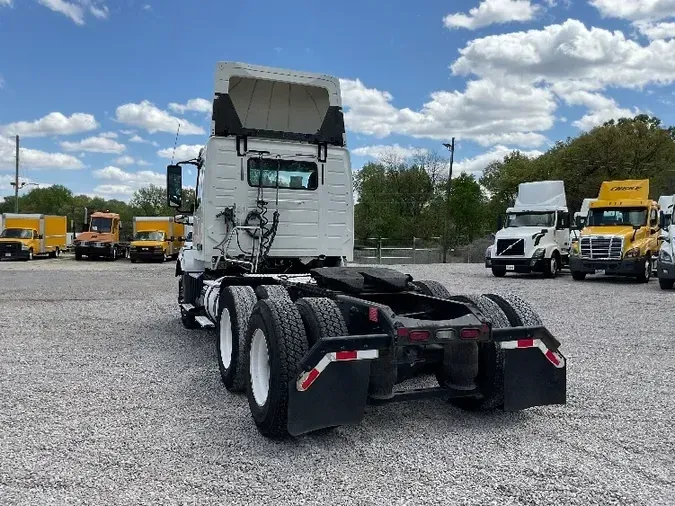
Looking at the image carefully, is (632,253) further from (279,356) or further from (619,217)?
(279,356)

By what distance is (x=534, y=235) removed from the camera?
2169cm

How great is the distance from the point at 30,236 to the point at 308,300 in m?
33.4

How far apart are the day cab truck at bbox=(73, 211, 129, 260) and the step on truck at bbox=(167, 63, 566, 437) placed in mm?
26677

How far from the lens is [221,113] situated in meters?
7.85

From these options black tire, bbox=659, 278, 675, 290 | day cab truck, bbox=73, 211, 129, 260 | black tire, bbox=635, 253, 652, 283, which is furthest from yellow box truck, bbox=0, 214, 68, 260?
black tire, bbox=659, 278, 675, 290

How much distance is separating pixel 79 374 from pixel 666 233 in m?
16.0

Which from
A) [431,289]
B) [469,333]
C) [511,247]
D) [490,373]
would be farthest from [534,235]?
[469,333]

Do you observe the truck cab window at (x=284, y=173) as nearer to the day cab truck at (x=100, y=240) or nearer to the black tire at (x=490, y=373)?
the black tire at (x=490, y=373)

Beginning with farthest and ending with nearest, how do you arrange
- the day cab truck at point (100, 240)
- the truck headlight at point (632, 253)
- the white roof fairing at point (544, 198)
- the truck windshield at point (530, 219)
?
the day cab truck at point (100, 240)
the white roof fairing at point (544, 198)
the truck windshield at point (530, 219)
the truck headlight at point (632, 253)

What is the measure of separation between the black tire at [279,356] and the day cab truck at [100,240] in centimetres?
3208

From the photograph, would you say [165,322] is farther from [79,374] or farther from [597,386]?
[597,386]

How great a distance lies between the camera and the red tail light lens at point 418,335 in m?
4.27

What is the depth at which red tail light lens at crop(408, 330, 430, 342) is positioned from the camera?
4.27 m

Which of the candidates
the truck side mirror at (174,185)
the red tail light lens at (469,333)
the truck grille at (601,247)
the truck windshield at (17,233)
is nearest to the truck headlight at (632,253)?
the truck grille at (601,247)
